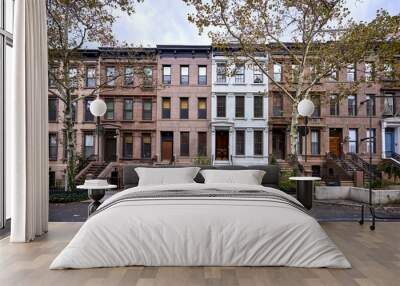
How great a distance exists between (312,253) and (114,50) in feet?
18.3

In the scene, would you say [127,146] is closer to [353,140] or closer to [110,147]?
[110,147]

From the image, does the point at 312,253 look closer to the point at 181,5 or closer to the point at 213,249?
the point at 213,249

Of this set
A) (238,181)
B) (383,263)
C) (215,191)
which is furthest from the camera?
(238,181)

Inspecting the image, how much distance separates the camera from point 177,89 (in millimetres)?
7090

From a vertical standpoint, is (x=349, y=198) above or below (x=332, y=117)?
below

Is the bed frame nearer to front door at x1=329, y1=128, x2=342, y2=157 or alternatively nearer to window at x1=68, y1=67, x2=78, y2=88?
front door at x1=329, y1=128, x2=342, y2=157

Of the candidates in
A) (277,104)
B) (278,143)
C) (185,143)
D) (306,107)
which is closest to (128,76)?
(185,143)

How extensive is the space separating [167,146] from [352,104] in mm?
3678

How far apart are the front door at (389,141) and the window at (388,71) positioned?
3.16 feet

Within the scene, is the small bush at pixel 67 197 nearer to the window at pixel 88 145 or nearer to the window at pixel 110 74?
the window at pixel 88 145

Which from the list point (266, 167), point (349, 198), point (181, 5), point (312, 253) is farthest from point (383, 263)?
point (181, 5)

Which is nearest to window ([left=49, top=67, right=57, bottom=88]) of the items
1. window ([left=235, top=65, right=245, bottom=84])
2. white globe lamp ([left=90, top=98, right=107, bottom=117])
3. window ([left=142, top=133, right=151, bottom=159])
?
white globe lamp ([left=90, top=98, right=107, bottom=117])

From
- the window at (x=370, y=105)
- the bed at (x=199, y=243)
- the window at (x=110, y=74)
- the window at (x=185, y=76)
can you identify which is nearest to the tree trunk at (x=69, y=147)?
the window at (x=110, y=74)

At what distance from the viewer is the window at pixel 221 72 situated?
22.3 ft
